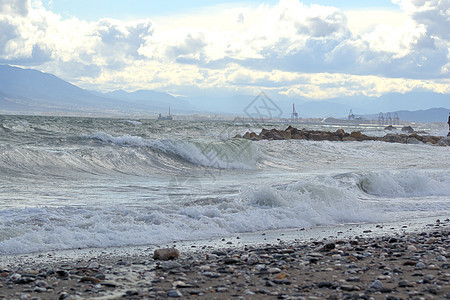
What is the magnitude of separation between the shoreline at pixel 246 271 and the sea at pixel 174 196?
682 millimetres

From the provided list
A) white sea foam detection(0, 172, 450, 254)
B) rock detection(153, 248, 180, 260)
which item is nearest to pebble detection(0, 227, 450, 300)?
rock detection(153, 248, 180, 260)

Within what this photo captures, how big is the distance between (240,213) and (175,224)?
1.45 m

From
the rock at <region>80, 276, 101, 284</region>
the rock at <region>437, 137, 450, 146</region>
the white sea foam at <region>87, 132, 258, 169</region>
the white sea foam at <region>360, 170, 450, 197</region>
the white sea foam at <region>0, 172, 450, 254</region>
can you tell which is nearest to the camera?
the rock at <region>80, 276, 101, 284</region>

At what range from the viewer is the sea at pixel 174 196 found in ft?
25.7

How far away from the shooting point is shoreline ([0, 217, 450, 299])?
184 inches

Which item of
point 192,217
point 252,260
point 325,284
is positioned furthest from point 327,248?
point 192,217

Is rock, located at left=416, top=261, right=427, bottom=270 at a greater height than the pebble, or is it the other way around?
rock, located at left=416, top=261, right=427, bottom=270

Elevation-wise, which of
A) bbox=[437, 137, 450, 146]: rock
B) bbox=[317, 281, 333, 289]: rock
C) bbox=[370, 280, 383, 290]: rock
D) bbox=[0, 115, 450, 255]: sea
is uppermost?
bbox=[437, 137, 450, 146]: rock

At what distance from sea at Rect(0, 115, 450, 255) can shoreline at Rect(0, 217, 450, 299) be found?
0.68 m

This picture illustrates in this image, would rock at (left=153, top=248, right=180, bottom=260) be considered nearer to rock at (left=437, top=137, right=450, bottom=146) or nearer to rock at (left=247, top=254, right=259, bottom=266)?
rock at (left=247, top=254, right=259, bottom=266)

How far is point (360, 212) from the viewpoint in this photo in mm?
10391

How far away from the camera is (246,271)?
5.51 meters

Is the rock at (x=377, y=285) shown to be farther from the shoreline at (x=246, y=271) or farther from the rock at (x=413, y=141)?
the rock at (x=413, y=141)

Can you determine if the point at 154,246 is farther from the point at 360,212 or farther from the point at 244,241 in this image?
the point at 360,212
